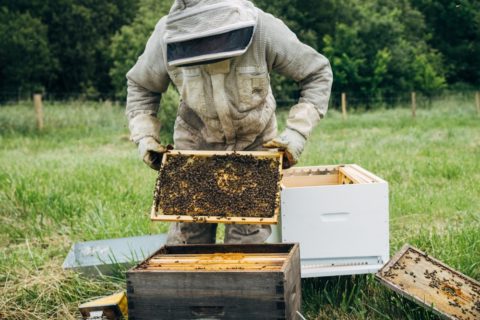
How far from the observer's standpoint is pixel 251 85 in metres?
3.09

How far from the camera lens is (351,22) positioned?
27.8 meters

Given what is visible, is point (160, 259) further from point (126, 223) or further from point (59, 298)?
point (126, 223)

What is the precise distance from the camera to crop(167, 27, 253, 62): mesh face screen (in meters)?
2.64

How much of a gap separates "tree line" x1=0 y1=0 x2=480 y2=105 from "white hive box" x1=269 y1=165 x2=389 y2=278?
18.1m

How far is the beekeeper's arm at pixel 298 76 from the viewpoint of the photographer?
3.09 m

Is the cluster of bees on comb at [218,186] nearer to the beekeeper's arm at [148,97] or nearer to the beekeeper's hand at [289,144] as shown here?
the beekeeper's hand at [289,144]

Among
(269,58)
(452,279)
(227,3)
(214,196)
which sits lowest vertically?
(452,279)

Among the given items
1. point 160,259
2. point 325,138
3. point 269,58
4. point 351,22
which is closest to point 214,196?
point 160,259

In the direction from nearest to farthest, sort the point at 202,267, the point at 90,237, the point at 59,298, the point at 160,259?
the point at 202,267 < the point at 160,259 < the point at 59,298 < the point at 90,237

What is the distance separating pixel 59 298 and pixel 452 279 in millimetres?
2202

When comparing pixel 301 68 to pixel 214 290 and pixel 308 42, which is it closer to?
pixel 214 290

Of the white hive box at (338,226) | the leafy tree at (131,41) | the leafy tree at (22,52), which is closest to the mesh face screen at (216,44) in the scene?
the white hive box at (338,226)

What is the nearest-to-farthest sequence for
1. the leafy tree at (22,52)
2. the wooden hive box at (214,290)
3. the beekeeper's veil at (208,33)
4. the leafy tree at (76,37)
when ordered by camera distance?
the wooden hive box at (214,290) < the beekeeper's veil at (208,33) < the leafy tree at (22,52) < the leafy tree at (76,37)

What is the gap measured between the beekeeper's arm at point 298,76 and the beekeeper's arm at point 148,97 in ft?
1.96
